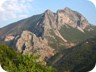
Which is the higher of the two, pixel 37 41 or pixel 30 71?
pixel 37 41

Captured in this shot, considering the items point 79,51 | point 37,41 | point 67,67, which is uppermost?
point 37,41

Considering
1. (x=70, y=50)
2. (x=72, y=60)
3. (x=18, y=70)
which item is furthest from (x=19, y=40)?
(x=18, y=70)

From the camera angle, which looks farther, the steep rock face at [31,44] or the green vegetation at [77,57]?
the steep rock face at [31,44]

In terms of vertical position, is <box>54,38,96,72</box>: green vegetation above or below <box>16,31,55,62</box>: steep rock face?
below

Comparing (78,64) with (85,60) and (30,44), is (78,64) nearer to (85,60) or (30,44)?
(85,60)

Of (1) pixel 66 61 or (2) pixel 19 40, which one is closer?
(1) pixel 66 61

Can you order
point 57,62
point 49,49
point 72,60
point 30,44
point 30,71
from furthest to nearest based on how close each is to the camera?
point 49,49 → point 30,44 → point 57,62 → point 72,60 → point 30,71

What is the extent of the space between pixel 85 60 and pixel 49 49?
5491 centimetres

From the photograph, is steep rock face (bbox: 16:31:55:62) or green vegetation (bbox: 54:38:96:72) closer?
green vegetation (bbox: 54:38:96:72)

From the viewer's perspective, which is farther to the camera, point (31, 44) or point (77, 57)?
point (31, 44)

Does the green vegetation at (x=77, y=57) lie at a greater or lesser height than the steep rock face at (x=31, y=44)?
lesser

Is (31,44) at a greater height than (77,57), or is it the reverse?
(31,44)

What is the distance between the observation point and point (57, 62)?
16675cm

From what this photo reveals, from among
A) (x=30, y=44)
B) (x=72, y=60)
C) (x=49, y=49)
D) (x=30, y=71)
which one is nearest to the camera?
(x=30, y=71)
